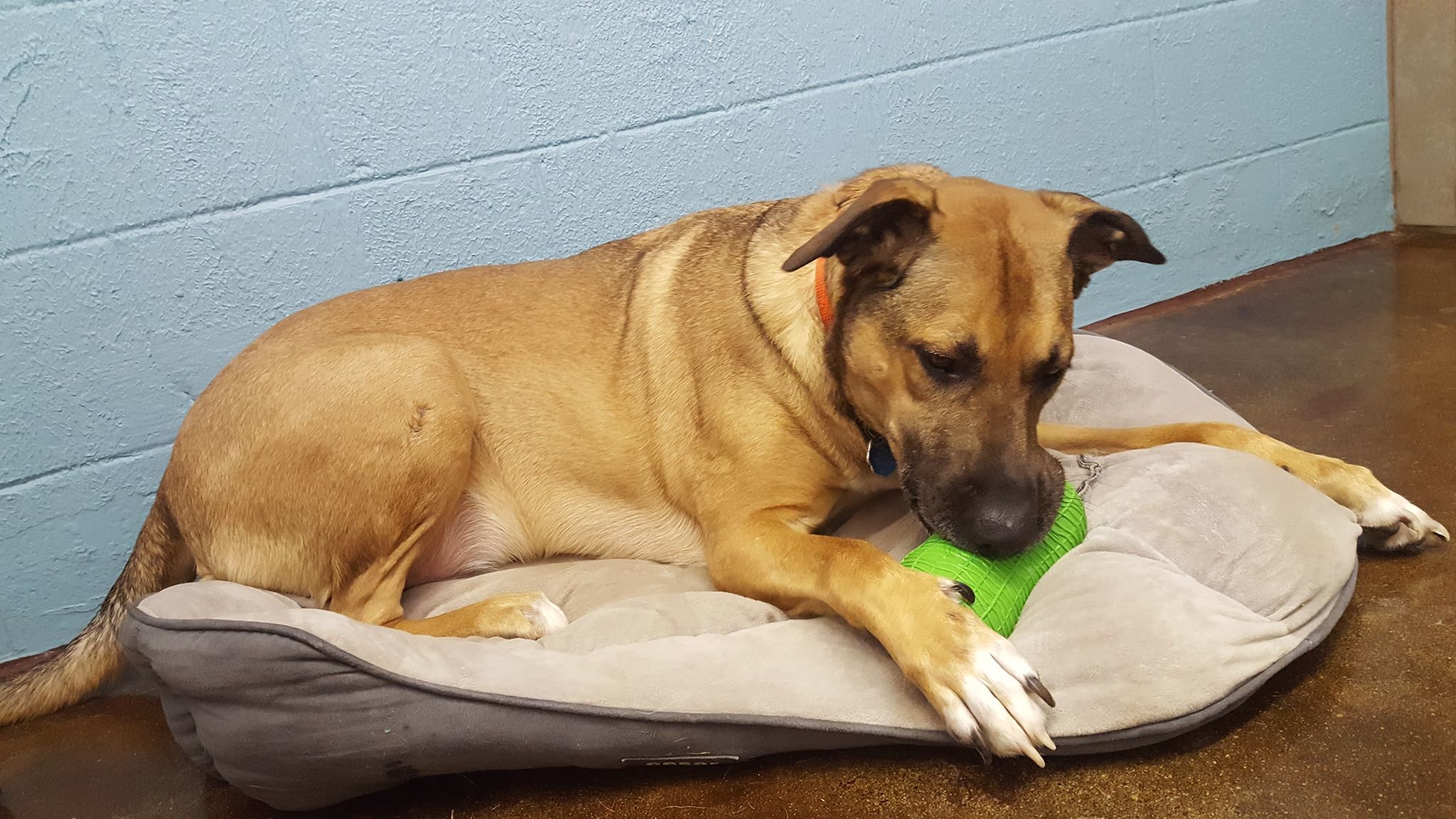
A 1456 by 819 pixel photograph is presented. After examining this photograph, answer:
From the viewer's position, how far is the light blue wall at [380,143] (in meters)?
3.13

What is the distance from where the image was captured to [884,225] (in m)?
2.15

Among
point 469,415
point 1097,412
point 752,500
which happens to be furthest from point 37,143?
point 1097,412

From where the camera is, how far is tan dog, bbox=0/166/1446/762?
2090mm

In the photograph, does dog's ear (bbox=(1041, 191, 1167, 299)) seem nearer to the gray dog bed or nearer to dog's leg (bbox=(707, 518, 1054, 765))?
the gray dog bed

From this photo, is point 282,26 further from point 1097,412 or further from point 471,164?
point 1097,412

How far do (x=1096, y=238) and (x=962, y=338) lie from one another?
550 mm

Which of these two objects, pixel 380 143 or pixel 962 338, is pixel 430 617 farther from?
pixel 380 143

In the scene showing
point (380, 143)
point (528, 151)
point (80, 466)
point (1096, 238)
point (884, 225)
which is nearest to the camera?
point (884, 225)

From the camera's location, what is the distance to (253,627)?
2002mm

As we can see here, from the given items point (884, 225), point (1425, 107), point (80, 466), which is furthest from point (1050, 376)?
point (1425, 107)

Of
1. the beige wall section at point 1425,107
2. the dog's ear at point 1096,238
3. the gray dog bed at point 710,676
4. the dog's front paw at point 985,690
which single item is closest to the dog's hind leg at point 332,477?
the gray dog bed at point 710,676

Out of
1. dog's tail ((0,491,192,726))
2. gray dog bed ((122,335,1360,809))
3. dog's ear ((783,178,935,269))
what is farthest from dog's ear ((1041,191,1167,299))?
dog's tail ((0,491,192,726))

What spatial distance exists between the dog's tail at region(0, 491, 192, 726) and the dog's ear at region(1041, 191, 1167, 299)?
240 centimetres

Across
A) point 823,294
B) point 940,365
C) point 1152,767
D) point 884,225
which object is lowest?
point 1152,767
